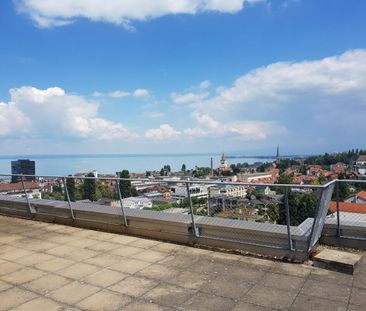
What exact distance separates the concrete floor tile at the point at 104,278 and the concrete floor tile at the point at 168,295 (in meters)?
0.67

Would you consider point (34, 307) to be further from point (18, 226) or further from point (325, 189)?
point (18, 226)

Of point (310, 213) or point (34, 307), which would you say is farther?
point (310, 213)

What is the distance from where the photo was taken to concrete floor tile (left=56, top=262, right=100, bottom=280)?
5.72 meters

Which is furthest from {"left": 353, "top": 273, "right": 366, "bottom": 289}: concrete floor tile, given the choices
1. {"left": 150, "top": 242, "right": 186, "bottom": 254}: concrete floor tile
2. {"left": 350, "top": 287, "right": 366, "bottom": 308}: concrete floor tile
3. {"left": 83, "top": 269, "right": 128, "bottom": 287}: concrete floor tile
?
{"left": 83, "top": 269, "right": 128, "bottom": 287}: concrete floor tile

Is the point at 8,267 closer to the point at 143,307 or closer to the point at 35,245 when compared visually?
the point at 35,245

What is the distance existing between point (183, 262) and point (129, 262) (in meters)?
0.86

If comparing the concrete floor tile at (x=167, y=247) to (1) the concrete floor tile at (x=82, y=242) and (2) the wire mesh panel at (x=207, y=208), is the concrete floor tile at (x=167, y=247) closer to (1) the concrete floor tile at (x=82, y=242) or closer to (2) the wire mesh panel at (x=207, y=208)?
(2) the wire mesh panel at (x=207, y=208)

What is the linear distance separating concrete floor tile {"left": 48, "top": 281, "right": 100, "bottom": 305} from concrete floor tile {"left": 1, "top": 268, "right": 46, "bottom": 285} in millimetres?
703

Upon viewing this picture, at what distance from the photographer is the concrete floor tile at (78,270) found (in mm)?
5723

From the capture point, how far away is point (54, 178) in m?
10.0

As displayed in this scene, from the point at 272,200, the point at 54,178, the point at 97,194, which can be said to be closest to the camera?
the point at 272,200

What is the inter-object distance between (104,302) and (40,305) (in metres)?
0.76

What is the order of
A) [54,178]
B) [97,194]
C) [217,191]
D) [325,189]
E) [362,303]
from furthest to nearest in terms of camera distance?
[54,178]
[97,194]
[217,191]
[325,189]
[362,303]

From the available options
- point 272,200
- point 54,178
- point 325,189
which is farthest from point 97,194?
point 325,189
